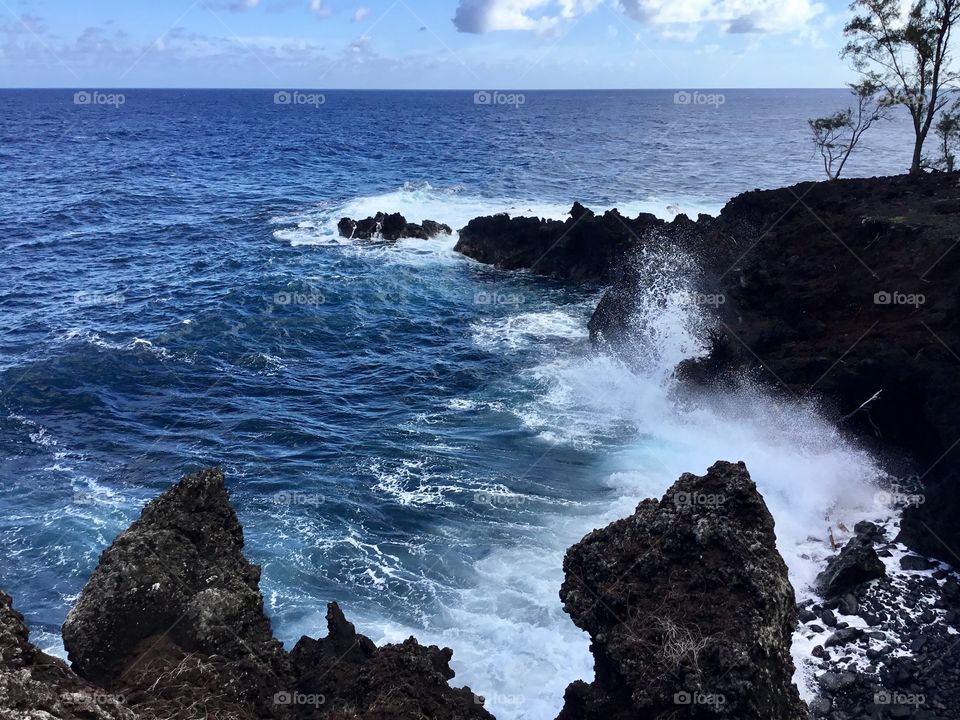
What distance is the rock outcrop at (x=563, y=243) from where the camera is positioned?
139 feet

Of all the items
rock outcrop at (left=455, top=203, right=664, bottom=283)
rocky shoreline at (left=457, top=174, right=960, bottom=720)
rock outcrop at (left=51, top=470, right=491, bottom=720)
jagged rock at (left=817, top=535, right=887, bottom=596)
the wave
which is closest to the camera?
rock outcrop at (left=51, top=470, right=491, bottom=720)

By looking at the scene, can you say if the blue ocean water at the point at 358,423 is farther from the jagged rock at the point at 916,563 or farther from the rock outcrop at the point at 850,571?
the jagged rock at the point at 916,563

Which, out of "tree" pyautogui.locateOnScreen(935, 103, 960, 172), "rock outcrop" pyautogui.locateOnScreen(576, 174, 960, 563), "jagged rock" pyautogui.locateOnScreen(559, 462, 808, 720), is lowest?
"jagged rock" pyautogui.locateOnScreen(559, 462, 808, 720)

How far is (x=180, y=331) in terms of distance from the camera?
34.0 m

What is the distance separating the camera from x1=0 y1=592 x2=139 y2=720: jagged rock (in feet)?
24.7

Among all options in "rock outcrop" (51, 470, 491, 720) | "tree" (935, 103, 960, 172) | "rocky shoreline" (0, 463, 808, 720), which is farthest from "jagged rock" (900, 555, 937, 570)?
"tree" (935, 103, 960, 172)

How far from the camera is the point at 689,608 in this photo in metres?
10.5

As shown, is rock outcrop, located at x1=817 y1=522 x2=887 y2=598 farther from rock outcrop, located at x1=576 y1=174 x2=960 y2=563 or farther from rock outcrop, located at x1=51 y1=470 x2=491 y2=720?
rock outcrop, located at x1=51 y1=470 x2=491 y2=720

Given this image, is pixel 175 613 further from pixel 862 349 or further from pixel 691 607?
pixel 862 349

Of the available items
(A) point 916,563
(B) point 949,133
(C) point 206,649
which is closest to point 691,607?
(C) point 206,649

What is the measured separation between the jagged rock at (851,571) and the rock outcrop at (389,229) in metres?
38.2

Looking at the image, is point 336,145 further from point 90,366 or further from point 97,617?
point 97,617

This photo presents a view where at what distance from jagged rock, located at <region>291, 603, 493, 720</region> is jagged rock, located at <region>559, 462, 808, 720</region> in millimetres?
1904

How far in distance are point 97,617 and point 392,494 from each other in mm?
11924
